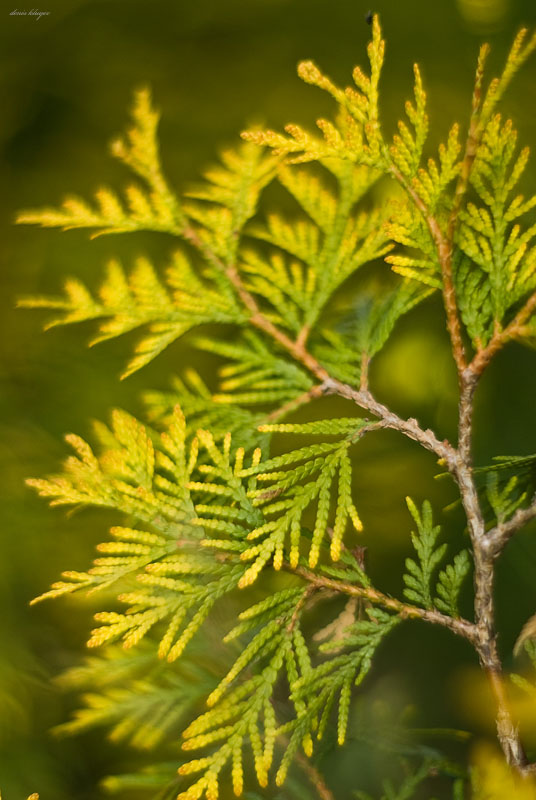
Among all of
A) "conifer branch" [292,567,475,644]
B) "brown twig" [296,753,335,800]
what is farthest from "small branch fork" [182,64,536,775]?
"brown twig" [296,753,335,800]

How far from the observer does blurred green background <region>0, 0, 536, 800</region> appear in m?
1.07

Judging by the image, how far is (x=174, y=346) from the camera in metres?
1.18

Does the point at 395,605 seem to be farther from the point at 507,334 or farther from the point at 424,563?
the point at 507,334

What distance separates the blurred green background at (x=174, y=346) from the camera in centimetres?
107

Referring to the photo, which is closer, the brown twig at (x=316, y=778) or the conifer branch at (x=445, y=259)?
the conifer branch at (x=445, y=259)

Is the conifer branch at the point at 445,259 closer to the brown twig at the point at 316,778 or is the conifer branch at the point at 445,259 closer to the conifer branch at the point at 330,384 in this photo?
the conifer branch at the point at 330,384

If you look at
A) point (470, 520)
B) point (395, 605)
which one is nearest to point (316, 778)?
point (395, 605)

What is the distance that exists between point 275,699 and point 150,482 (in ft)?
1.63

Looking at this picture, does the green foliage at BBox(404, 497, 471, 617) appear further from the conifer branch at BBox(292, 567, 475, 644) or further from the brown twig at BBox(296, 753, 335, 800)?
the brown twig at BBox(296, 753, 335, 800)

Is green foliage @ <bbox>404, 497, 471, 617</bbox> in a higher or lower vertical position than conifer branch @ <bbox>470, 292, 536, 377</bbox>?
lower

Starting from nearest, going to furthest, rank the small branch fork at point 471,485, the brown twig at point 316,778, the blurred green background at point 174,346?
the small branch fork at point 471,485 < the brown twig at point 316,778 < the blurred green background at point 174,346

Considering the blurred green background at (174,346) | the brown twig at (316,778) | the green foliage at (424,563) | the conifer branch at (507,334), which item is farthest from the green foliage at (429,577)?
the blurred green background at (174,346)

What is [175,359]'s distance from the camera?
117cm

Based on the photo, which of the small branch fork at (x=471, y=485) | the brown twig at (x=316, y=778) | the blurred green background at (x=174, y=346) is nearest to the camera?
the small branch fork at (x=471, y=485)
